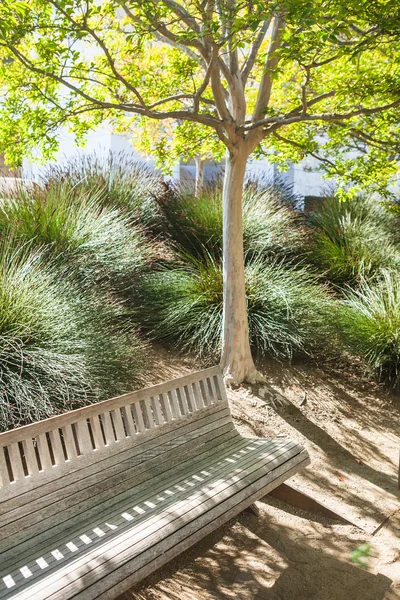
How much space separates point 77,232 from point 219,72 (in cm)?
230

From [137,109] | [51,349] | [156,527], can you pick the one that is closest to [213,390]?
[51,349]

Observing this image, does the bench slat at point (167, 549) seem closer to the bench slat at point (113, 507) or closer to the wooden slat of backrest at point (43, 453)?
the bench slat at point (113, 507)

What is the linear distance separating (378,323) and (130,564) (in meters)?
4.95

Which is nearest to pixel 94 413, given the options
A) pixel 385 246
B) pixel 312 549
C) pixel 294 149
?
pixel 312 549

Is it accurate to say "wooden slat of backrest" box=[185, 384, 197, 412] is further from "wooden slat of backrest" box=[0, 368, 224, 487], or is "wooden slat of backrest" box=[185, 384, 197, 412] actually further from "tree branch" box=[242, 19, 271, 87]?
"tree branch" box=[242, 19, 271, 87]

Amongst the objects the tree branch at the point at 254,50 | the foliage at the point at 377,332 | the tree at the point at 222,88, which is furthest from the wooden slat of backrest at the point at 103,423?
the tree branch at the point at 254,50

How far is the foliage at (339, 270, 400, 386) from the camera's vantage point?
7.02 metres

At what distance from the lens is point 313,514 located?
15.0ft

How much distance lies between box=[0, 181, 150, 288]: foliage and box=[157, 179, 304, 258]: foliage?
767mm

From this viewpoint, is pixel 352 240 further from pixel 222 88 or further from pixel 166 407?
pixel 166 407

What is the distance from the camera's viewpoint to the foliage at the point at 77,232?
6.95 m

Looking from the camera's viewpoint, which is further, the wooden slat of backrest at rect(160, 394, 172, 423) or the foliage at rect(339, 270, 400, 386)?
the foliage at rect(339, 270, 400, 386)

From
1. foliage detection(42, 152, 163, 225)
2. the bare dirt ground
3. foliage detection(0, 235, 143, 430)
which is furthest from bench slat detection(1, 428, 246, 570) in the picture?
foliage detection(42, 152, 163, 225)

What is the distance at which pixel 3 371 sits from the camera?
4.69 m
